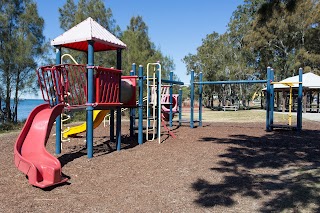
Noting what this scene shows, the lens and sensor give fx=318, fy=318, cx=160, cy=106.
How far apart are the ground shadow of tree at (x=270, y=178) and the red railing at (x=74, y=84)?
2.76 m

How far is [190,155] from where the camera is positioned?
6.75 meters

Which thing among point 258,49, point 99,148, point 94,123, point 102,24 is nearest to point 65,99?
point 99,148

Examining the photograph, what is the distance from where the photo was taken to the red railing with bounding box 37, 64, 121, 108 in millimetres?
6277

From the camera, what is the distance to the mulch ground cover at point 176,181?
3861mm

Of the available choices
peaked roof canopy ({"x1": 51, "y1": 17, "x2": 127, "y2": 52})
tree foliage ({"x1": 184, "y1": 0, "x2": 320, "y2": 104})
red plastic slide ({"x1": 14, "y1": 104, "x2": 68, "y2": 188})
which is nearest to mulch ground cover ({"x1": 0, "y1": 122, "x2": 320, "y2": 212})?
red plastic slide ({"x1": 14, "y1": 104, "x2": 68, "y2": 188})

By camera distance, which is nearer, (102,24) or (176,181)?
(176,181)

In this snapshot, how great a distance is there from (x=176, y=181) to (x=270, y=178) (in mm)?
1470

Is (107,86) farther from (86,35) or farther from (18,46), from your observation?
(18,46)

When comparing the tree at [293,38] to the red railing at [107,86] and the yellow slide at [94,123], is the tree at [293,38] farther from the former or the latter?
the red railing at [107,86]

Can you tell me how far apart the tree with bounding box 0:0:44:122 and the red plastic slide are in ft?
37.3

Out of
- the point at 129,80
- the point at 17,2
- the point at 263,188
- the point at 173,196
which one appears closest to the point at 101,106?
the point at 129,80

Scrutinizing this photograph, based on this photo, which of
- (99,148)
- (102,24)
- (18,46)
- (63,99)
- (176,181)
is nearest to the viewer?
(176,181)

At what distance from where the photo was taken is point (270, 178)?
4.95m

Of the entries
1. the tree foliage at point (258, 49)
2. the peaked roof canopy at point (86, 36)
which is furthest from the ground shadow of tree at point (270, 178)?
the tree foliage at point (258, 49)
